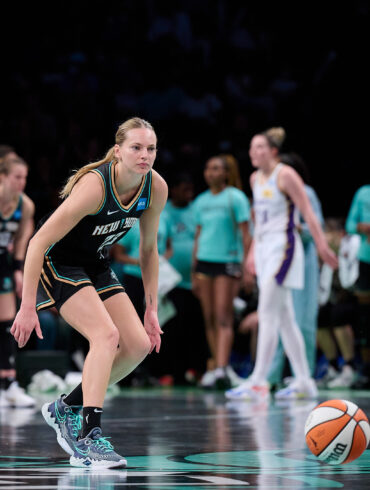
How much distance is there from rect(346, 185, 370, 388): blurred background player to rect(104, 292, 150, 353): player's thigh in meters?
5.10

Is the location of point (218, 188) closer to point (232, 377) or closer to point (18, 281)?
point (232, 377)

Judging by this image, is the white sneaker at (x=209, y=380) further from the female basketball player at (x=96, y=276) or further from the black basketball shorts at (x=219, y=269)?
the female basketball player at (x=96, y=276)

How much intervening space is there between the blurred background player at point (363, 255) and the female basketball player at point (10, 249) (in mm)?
3242

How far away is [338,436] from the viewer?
3.77 meters

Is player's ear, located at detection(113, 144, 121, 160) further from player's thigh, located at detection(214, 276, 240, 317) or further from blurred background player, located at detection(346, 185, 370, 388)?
blurred background player, located at detection(346, 185, 370, 388)

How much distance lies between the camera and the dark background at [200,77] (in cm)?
1227

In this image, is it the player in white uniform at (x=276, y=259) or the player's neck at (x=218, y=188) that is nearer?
the player in white uniform at (x=276, y=259)

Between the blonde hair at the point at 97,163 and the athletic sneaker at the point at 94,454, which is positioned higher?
the blonde hair at the point at 97,163

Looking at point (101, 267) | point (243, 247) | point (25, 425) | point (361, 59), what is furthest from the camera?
point (361, 59)

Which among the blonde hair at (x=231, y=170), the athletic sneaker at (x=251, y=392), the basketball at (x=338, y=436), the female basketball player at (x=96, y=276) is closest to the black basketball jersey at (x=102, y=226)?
the female basketball player at (x=96, y=276)

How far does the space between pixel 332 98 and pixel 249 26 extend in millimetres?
1559

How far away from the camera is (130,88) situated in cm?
1285

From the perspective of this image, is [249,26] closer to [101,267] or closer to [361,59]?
[361,59]

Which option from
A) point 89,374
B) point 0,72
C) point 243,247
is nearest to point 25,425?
point 89,374
